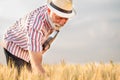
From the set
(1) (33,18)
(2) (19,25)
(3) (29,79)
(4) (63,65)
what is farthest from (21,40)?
(3) (29,79)

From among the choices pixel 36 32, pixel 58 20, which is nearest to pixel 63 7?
pixel 58 20

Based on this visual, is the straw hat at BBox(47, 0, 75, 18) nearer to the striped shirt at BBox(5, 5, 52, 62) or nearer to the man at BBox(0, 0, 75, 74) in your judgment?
the man at BBox(0, 0, 75, 74)

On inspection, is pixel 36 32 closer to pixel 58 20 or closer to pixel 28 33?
pixel 28 33

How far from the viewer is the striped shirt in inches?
116

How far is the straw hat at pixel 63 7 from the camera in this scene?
9.82 feet

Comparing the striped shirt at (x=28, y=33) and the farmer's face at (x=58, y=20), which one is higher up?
the farmer's face at (x=58, y=20)

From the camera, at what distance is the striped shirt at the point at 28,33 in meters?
2.94

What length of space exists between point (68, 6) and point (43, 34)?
340 millimetres

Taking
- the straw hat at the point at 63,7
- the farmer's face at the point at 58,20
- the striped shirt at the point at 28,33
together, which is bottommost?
the striped shirt at the point at 28,33

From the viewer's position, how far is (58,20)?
302cm

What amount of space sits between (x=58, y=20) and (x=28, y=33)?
290 millimetres

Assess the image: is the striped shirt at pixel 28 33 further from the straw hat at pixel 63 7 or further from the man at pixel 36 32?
the straw hat at pixel 63 7

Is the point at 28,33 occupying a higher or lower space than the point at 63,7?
lower

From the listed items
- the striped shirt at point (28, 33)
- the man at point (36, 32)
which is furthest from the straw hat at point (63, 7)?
the striped shirt at point (28, 33)
